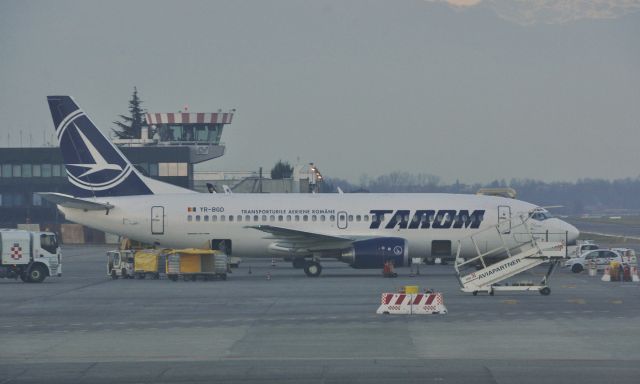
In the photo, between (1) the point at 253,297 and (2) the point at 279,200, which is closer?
(1) the point at 253,297

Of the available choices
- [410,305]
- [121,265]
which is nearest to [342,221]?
[121,265]

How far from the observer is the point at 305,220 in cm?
5712

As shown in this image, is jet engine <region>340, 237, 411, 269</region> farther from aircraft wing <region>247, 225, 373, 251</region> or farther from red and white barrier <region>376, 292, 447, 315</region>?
red and white barrier <region>376, 292, 447, 315</region>

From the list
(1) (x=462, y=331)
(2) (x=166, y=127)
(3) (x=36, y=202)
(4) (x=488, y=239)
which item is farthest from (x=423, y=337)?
(2) (x=166, y=127)

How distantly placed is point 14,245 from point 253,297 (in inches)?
582

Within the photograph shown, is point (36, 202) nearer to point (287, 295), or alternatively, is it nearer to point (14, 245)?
point (14, 245)

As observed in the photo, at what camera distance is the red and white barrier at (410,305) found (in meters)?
37.1

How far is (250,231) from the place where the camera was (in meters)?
57.1

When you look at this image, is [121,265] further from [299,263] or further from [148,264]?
[299,263]

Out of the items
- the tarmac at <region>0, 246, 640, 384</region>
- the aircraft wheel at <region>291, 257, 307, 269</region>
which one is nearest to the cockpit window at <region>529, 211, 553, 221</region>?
the tarmac at <region>0, 246, 640, 384</region>

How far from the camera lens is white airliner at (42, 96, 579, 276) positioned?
56.2 metres

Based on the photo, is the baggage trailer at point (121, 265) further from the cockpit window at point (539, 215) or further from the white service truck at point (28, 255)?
the cockpit window at point (539, 215)

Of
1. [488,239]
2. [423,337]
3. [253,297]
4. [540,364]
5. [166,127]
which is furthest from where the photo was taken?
[166,127]

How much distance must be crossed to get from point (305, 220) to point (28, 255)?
46.1 feet
